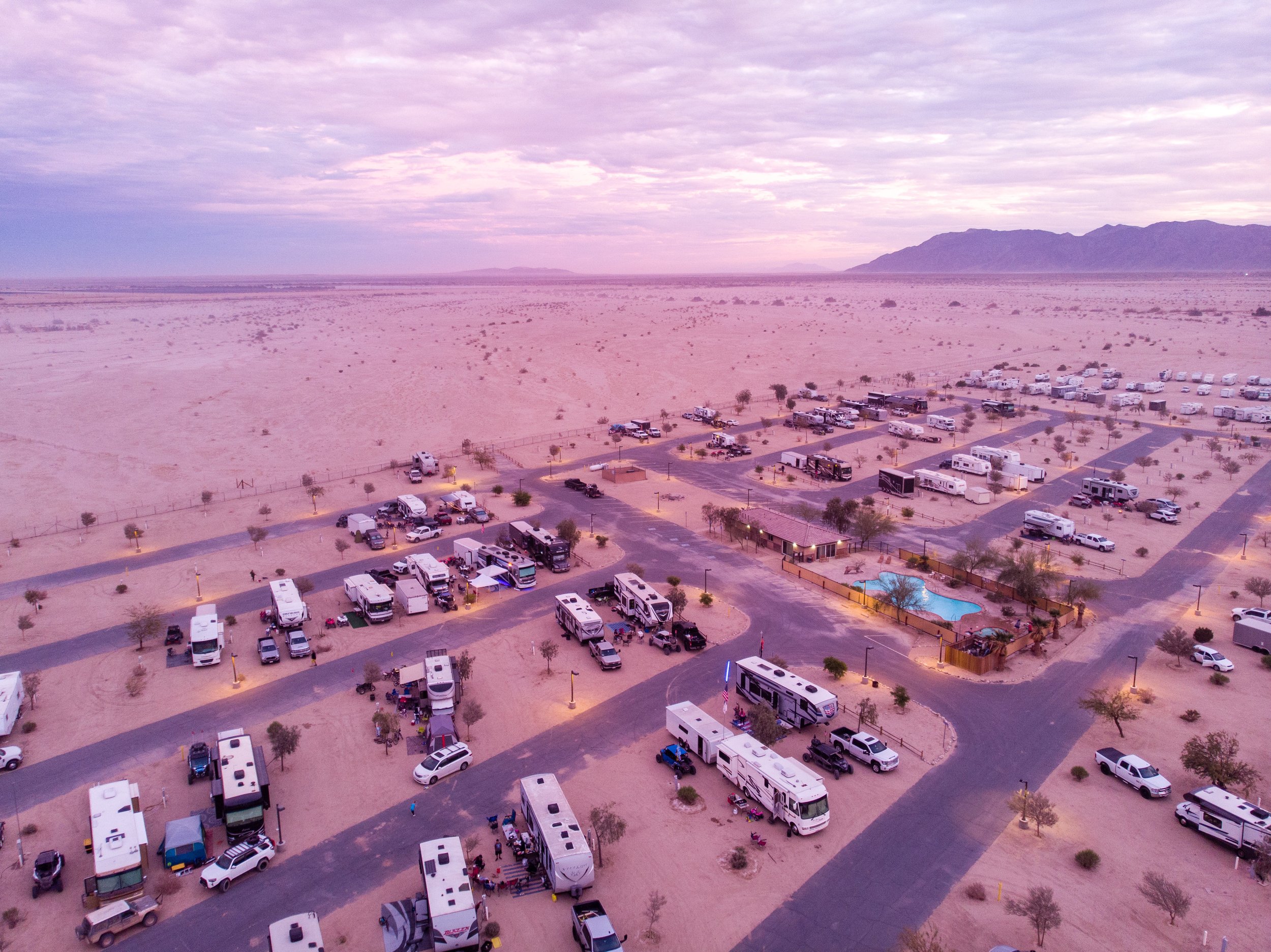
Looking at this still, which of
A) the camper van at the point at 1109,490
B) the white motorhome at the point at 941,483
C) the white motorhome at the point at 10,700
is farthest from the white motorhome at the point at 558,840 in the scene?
the camper van at the point at 1109,490

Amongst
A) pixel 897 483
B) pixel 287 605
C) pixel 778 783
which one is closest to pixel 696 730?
pixel 778 783

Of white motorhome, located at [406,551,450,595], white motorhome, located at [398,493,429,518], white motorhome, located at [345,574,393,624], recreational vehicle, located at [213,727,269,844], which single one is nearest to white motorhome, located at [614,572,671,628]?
white motorhome, located at [406,551,450,595]

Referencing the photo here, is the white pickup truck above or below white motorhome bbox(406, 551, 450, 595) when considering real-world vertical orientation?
below

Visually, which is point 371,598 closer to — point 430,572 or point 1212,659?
point 430,572

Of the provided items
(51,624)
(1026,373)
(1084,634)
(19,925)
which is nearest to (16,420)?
(51,624)

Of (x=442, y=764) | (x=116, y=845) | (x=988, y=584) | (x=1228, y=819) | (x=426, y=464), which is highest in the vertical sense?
(x=426, y=464)

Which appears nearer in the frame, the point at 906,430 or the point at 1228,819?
the point at 1228,819

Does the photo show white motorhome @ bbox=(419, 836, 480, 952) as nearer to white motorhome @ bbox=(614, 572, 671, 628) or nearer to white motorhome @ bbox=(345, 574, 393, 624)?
white motorhome @ bbox=(614, 572, 671, 628)

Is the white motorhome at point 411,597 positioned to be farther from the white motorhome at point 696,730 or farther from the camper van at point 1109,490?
the camper van at point 1109,490
